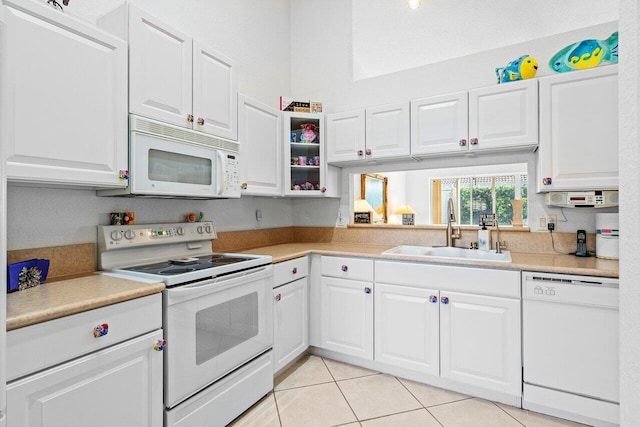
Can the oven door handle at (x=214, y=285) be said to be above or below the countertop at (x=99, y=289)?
below

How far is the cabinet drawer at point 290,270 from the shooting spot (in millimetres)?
2375

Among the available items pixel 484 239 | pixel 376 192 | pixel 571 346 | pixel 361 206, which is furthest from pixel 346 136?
pixel 571 346

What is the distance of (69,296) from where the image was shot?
1.34 metres

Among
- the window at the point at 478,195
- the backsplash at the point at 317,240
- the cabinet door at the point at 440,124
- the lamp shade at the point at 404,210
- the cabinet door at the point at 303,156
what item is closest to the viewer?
the backsplash at the point at 317,240

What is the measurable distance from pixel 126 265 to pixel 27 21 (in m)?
1.22

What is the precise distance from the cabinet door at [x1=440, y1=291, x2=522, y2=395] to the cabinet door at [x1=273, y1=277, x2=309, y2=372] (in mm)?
1027

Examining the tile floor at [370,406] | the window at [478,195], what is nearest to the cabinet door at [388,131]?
the window at [478,195]

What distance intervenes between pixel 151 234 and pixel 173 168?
18.2 inches

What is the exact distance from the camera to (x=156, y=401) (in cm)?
152

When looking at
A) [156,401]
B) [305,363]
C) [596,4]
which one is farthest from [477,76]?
[156,401]

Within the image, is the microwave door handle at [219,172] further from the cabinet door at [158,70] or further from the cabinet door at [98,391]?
the cabinet door at [98,391]

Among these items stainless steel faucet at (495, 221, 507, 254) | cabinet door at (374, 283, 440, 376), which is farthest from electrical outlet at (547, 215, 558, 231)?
cabinet door at (374, 283, 440, 376)

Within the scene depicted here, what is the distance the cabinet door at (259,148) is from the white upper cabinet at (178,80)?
19 centimetres

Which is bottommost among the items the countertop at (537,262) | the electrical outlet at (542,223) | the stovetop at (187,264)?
the countertop at (537,262)
